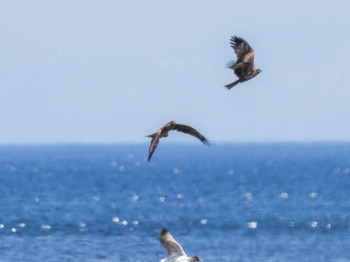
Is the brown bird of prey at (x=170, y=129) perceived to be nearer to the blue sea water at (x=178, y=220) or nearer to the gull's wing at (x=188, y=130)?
the gull's wing at (x=188, y=130)

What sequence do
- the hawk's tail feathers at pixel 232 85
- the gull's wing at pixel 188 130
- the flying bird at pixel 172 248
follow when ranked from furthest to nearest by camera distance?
the flying bird at pixel 172 248, the gull's wing at pixel 188 130, the hawk's tail feathers at pixel 232 85

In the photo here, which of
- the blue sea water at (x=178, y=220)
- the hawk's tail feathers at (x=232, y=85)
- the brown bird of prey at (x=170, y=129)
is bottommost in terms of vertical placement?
the blue sea water at (x=178, y=220)

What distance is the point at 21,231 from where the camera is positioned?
71.9 m

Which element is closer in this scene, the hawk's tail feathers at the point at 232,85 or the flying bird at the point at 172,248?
the hawk's tail feathers at the point at 232,85

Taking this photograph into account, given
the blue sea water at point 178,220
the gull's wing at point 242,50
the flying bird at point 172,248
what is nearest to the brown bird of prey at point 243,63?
the gull's wing at point 242,50

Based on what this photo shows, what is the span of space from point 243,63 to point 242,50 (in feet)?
2.78

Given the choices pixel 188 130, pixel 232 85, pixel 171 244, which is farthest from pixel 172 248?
pixel 232 85

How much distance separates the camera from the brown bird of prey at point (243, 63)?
27.5 m

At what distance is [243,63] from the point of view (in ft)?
91.2

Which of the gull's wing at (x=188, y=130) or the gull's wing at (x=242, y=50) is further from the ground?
the gull's wing at (x=242, y=50)

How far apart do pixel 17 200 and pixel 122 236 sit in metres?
37.7

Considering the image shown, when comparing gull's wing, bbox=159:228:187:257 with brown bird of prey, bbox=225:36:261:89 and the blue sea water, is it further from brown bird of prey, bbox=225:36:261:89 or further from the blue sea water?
the blue sea water

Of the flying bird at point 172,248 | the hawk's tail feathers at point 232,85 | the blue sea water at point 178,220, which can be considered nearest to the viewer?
the hawk's tail feathers at point 232,85

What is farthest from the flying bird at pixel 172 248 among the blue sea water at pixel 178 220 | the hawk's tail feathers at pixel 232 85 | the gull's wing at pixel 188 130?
the blue sea water at pixel 178 220
